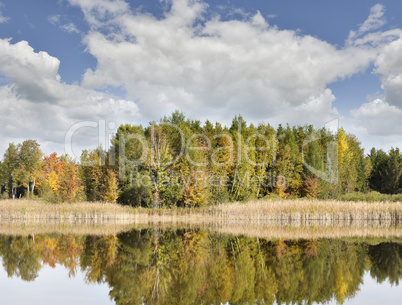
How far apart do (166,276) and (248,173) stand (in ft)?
127

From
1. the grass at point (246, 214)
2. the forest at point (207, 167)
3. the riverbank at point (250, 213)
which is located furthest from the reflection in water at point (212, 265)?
the forest at point (207, 167)

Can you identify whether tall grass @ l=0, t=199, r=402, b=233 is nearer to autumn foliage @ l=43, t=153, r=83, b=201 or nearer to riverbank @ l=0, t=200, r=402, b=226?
riverbank @ l=0, t=200, r=402, b=226

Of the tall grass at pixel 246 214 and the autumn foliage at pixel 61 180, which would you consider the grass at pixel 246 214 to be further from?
the autumn foliage at pixel 61 180

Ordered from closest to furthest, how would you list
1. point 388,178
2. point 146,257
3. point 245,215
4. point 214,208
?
1. point 146,257
2. point 245,215
3. point 214,208
4. point 388,178

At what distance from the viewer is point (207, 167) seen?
4984 centimetres

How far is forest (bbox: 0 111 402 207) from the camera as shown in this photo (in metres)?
45.8

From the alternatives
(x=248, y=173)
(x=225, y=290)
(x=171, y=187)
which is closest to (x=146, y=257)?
(x=225, y=290)

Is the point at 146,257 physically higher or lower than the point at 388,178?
lower

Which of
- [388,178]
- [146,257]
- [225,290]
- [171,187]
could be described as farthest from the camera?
[388,178]

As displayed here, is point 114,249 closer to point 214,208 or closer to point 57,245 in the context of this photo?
point 57,245

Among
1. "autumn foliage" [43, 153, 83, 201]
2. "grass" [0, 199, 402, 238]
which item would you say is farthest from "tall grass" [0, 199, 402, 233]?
"autumn foliage" [43, 153, 83, 201]

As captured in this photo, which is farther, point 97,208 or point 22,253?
point 97,208

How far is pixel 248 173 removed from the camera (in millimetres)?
51906

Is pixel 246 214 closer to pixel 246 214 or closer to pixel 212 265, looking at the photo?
pixel 246 214
